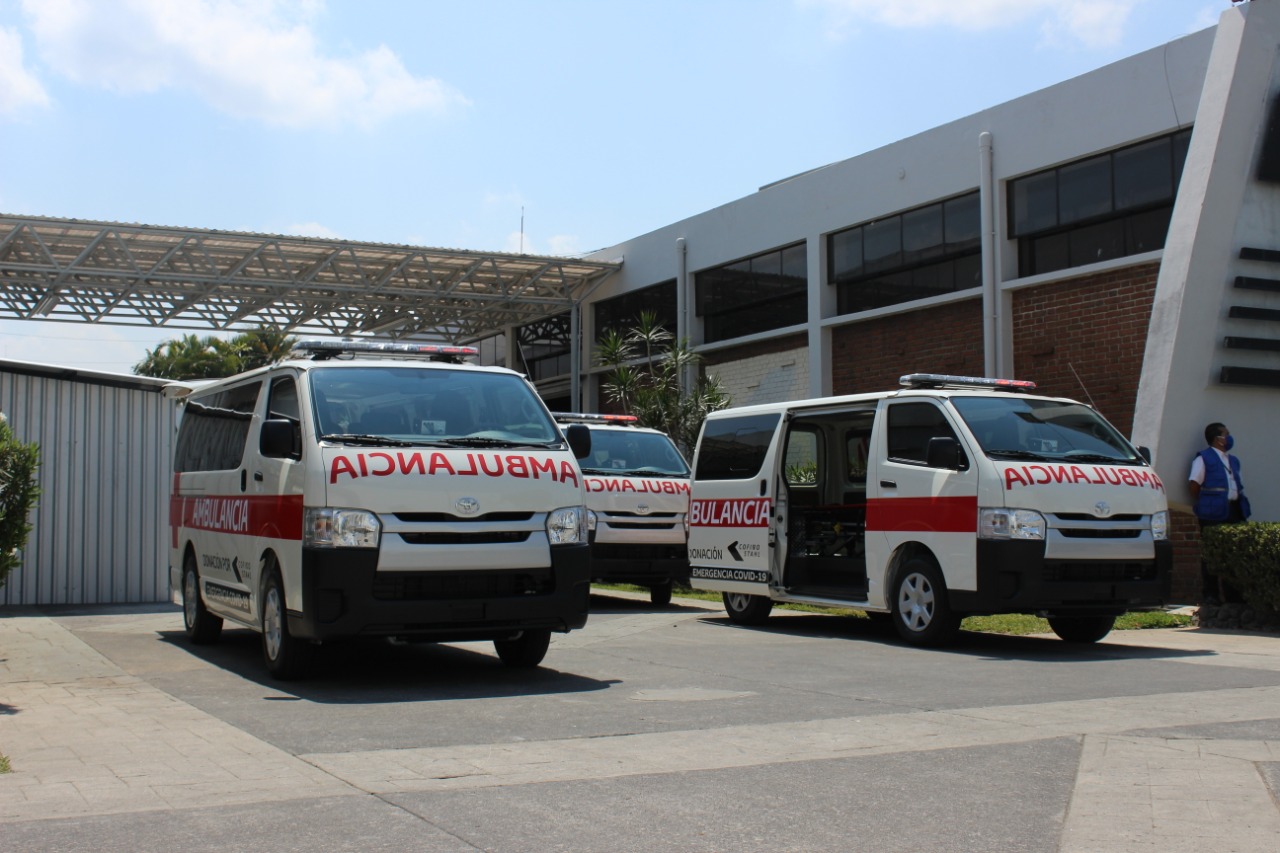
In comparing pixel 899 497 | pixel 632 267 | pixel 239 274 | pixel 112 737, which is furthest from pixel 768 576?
pixel 239 274

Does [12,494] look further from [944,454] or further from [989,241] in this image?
[989,241]

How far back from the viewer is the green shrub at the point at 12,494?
8.26 m

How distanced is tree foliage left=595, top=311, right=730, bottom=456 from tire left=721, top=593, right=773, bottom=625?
8971 mm

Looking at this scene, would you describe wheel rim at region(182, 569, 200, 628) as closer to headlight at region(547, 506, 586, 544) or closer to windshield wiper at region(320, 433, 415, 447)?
windshield wiper at region(320, 433, 415, 447)

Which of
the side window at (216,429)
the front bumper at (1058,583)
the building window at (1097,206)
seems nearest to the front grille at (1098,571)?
the front bumper at (1058,583)

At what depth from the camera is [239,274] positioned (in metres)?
28.5

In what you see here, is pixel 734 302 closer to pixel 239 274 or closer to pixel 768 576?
pixel 239 274

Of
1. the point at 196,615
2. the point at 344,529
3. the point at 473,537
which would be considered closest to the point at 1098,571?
the point at 473,537

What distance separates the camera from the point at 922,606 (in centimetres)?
1105

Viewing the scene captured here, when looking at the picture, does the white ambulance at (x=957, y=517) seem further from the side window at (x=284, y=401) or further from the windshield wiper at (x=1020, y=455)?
the side window at (x=284, y=401)

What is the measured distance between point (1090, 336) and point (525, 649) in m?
10.9

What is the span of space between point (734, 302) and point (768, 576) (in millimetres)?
13188

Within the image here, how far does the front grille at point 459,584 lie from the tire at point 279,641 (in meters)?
0.80

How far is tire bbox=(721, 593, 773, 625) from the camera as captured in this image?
43.4 ft
